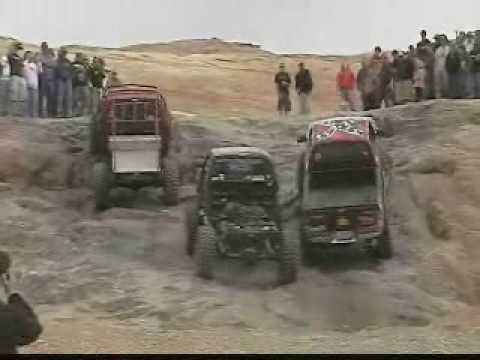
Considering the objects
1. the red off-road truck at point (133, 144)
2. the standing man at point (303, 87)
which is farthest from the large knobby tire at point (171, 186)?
the standing man at point (303, 87)

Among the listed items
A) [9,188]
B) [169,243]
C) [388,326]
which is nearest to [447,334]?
[388,326]

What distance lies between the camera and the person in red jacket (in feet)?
38.1

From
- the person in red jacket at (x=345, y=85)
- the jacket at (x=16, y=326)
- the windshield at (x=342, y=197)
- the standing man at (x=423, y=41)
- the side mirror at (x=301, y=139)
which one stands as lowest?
the jacket at (x=16, y=326)

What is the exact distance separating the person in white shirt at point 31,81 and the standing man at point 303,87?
8.55 ft

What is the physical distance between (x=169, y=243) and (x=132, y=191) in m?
0.63

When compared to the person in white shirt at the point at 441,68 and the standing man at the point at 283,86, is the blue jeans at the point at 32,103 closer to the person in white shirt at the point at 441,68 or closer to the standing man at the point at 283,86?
the standing man at the point at 283,86

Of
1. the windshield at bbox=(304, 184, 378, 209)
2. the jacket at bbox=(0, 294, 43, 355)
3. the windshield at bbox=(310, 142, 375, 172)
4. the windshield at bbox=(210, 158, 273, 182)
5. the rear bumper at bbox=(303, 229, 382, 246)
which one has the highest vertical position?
the windshield at bbox=(310, 142, 375, 172)

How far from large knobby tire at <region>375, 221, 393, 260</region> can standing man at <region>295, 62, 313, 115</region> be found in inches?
59.7

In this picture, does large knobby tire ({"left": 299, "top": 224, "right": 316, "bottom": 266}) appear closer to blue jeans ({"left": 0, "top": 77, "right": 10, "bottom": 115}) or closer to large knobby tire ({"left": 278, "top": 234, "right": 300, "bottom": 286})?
large knobby tire ({"left": 278, "top": 234, "right": 300, "bottom": 286})

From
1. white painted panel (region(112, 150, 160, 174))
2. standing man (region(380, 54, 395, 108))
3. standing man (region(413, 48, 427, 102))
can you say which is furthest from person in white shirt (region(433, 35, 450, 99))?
white painted panel (region(112, 150, 160, 174))

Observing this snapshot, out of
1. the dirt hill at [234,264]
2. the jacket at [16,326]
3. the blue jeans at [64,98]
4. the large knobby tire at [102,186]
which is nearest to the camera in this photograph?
the jacket at [16,326]

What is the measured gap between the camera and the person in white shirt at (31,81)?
1159 cm

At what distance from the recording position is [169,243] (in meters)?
10.8

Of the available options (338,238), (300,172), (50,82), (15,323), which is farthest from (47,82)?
(15,323)
